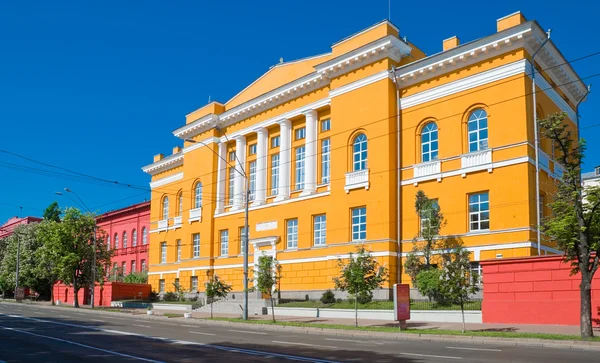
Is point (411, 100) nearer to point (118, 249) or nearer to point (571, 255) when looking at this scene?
point (571, 255)

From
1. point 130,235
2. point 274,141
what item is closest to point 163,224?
point 130,235

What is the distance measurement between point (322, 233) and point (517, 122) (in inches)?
567

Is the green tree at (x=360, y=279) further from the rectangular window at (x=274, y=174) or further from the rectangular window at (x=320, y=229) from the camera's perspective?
the rectangular window at (x=274, y=174)

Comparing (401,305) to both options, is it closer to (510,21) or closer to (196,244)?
(510,21)

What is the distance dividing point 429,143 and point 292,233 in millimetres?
12083

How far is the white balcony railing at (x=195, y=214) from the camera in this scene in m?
49.5

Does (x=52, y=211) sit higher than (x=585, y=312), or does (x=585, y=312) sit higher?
(x=52, y=211)

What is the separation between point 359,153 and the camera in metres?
36.5

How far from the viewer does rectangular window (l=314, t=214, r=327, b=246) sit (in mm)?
38094

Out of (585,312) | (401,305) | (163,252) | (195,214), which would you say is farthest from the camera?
(163,252)

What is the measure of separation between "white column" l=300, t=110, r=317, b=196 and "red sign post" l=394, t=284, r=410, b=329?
1634 cm

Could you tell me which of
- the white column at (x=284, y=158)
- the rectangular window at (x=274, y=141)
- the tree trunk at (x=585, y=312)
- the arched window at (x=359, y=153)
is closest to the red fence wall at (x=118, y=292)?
the white column at (x=284, y=158)

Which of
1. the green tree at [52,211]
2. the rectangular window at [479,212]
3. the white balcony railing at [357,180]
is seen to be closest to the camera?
the rectangular window at [479,212]

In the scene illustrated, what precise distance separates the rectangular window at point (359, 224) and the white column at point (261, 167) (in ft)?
32.1
